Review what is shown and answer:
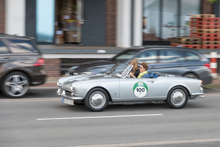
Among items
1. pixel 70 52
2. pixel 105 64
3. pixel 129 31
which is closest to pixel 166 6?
pixel 129 31

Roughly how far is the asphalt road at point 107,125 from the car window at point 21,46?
4.59 ft

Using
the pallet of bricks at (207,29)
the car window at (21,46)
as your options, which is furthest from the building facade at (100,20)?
the car window at (21,46)

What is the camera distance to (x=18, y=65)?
10.9m

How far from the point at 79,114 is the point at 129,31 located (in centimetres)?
1001

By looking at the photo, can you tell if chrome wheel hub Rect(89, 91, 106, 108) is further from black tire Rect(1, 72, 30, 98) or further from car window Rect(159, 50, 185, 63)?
car window Rect(159, 50, 185, 63)

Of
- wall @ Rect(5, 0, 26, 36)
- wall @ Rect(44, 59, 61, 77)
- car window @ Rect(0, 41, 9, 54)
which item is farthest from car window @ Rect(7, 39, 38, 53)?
wall @ Rect(5, 0, 26, 36)

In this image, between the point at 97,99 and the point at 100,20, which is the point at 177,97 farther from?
the point at 100,20

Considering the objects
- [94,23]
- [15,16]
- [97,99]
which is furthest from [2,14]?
[97,99]

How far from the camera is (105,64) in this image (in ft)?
40.5

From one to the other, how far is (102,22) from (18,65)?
9.49 metres

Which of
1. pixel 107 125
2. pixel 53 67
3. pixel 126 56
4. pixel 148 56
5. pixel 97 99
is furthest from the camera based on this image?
pixel 53 67

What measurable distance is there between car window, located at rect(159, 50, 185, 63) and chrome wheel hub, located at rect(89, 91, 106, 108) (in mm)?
4161

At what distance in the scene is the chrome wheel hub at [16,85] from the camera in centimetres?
1088

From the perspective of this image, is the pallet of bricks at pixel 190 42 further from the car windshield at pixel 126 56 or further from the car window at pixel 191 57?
the car windshield at pixel 126 56
